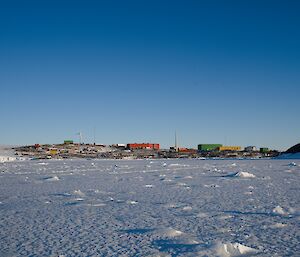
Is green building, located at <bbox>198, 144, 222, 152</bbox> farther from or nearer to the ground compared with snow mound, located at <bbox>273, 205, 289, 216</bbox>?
farther from the ground

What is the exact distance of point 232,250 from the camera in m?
3.50

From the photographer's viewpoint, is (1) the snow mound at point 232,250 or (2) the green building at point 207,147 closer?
(1) the snow mound at point 232,250

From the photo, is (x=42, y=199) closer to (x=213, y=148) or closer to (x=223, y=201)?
(x=223, y=201)

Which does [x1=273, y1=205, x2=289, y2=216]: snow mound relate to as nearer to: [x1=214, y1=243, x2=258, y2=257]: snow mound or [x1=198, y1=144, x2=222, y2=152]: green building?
[x1=214, y1=243, x2=258, y2=257]: snow mound

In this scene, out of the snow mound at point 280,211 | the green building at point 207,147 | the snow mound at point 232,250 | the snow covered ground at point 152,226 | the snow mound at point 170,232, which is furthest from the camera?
the green building at point 207,147

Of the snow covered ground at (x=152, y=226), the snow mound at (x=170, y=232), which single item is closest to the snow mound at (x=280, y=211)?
the snow covered ground at (x=152, y=226)

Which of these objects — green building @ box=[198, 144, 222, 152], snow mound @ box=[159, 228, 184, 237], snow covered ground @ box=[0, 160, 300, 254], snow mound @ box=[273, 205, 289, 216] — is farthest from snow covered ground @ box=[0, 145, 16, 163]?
green building @ box=[198, 144, 222, 152]

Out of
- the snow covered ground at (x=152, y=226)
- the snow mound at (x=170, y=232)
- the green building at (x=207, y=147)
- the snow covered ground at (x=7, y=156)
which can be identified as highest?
the green building at (x=207, y=147)

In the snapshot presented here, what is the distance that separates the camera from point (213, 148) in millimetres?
100750

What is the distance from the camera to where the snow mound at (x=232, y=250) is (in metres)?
3.44

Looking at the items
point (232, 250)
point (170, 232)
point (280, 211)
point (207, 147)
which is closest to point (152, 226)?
point (170, 232)

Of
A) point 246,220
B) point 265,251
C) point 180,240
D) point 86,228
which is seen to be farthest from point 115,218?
point 265,251

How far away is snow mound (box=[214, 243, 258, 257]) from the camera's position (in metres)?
3.44

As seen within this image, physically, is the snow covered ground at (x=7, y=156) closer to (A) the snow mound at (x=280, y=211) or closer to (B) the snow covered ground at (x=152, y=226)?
(B) the snow covered ground at (x=152, y=226)
